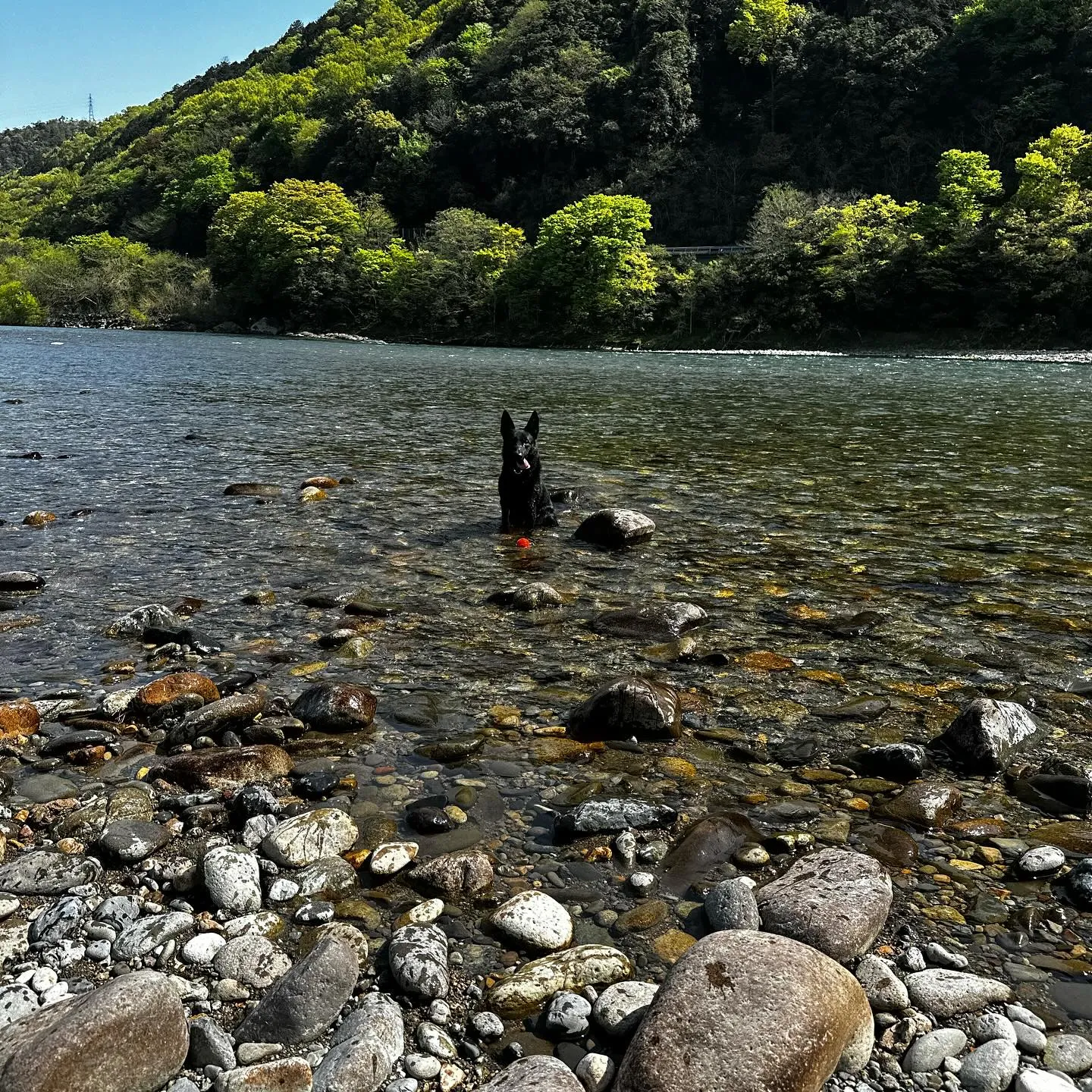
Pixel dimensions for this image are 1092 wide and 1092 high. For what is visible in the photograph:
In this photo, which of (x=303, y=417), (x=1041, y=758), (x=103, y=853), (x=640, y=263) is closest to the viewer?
(x=103, y=853)

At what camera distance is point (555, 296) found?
85.0 metres

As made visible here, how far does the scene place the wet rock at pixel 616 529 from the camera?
8914 millimetres

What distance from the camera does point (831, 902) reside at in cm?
298

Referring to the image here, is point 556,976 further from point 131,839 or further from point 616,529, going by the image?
point 616,529

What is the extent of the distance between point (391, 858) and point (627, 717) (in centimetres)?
167

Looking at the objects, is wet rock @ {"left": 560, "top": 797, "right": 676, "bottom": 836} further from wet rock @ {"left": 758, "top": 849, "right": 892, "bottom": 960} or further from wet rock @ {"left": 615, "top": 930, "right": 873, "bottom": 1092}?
wet rock @ {"left": 615, "top": 930, "right": 873, "bottom": 1092}

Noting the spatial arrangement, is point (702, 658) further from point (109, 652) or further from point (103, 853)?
point (109, 652)

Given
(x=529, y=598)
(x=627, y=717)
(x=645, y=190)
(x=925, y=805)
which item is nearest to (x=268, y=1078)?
(x=627, y=717)

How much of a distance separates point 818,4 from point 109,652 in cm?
14828

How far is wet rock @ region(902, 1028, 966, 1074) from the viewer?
2398 millimetres

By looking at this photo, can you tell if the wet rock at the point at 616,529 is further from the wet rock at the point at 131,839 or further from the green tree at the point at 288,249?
the green tree at the point at 288,249

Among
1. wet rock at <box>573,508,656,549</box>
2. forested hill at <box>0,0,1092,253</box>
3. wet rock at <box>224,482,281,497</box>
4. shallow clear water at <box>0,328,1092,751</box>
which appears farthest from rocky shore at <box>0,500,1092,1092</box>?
forested hill at <box>0,0,1092,253</box>

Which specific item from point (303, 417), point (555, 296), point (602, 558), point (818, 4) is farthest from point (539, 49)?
point (602, 558)

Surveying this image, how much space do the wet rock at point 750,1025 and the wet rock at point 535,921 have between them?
1.79 ft
